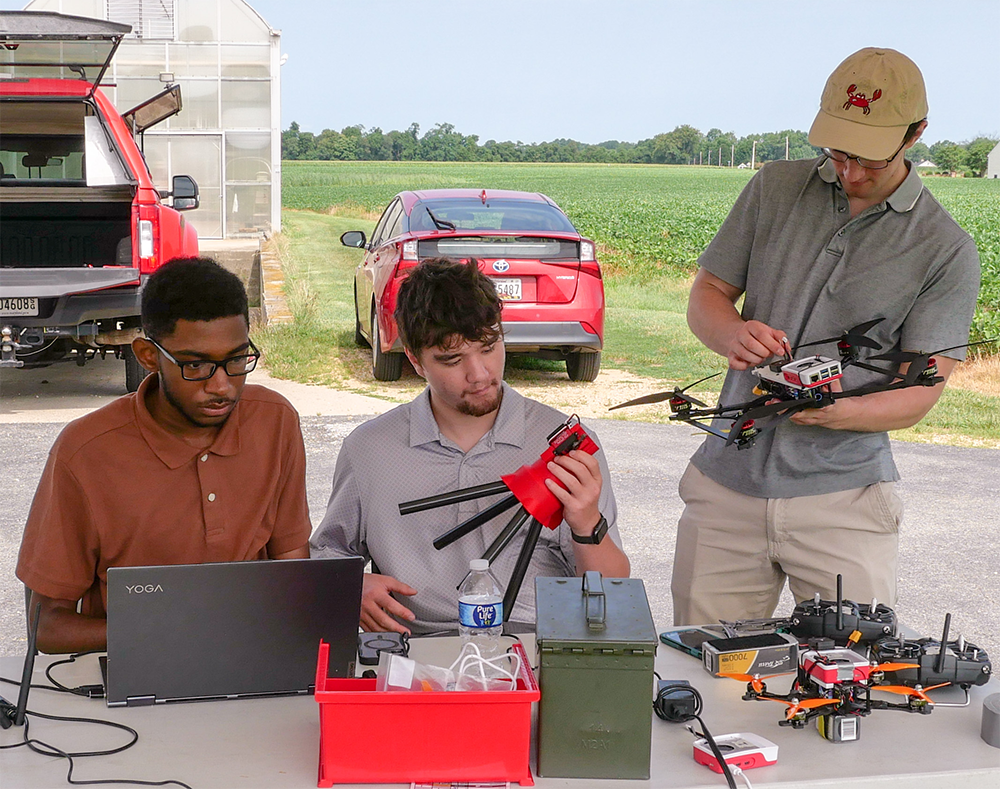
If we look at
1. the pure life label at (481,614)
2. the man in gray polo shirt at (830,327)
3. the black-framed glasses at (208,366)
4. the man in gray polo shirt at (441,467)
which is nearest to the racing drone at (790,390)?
the man in gray polo shirt at (830,327)

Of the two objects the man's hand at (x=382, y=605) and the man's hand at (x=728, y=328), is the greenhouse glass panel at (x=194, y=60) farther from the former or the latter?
the man's hand at (x=382, y=605)

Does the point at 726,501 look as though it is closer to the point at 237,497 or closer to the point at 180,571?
the point at 237,497

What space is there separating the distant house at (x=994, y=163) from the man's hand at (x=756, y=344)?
73.4 meters

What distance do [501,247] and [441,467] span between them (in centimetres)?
557

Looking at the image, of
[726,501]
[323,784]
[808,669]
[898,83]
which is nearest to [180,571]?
[323,784]

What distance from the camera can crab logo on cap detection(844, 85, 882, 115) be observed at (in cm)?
259

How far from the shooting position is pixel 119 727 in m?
1.89

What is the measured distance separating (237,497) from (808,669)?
4.19 feet

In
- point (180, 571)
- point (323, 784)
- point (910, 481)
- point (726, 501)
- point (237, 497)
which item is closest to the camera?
point (323, 784)

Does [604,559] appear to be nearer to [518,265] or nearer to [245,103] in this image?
[518,265]

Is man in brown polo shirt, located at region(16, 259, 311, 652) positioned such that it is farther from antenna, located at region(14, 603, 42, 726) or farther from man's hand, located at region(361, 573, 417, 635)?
man's hand, located at region(361, 573, 417, 635)

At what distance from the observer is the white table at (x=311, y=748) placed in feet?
5.67

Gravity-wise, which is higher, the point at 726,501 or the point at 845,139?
the point at 845,139

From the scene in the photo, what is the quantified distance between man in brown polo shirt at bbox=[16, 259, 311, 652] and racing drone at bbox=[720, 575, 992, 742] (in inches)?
45.6
